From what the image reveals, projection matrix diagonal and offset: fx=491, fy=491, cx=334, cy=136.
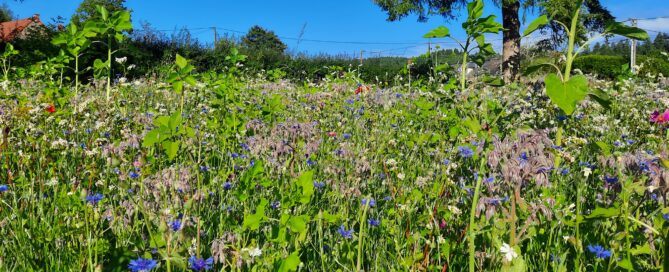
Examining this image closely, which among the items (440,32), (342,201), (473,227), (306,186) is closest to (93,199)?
(306,186)

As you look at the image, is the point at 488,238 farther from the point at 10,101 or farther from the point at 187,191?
the point at 10,101

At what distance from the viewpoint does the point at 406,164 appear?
3.40 metres

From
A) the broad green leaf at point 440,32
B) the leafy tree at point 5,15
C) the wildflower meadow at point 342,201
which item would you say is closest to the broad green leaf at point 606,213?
the wildflower meadow at point 342,201

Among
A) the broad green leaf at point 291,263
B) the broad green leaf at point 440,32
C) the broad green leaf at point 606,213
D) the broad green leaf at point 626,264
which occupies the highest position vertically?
the broad green leaf at point 440,32

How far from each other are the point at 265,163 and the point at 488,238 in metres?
1.37

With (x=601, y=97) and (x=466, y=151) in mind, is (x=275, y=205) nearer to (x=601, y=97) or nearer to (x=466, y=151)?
(x=466, y=151)

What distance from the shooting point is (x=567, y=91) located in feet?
6.88

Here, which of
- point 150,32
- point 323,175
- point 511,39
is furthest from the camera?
point 150,32

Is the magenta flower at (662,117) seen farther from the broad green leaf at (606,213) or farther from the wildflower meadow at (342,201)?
the broad green leaf at (606,213)

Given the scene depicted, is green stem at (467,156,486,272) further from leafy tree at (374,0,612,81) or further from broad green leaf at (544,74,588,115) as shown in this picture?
leafy tree at (374,0,612,81)

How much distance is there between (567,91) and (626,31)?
0.59 m

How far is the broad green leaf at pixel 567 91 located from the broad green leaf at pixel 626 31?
1.62 feet

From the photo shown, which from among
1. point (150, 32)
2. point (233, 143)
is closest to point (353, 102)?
point (233, 143)

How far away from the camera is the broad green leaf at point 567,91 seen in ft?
6.77
